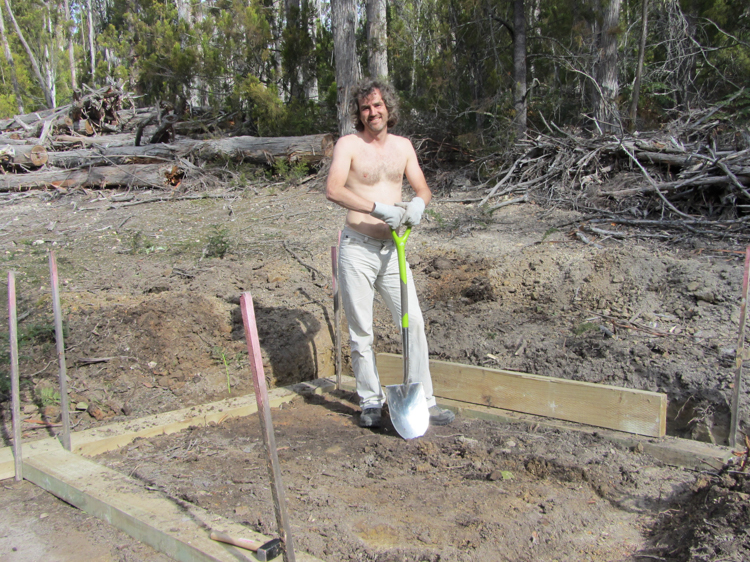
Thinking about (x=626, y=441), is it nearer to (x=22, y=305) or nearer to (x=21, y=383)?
(x=21, y=383)

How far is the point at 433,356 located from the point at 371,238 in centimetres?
122

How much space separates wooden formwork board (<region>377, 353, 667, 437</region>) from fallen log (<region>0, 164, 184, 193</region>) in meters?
6.78

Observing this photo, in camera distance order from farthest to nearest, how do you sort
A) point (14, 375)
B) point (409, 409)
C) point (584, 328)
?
point (584, 328) → point (409, 409) → point (14, 375)

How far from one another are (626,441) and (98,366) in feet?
10.7

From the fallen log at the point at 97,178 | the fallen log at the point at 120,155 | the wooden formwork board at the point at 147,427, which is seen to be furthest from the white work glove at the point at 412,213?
the fallen log at the point at 120,155

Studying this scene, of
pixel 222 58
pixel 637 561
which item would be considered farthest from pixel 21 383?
pixel 222 58

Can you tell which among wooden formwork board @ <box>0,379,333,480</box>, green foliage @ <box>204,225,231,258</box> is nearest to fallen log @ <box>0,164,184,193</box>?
green foliage @ <box>204,225,231,258</box>

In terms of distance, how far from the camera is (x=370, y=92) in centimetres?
329

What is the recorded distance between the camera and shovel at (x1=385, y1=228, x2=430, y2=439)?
10.4 feet

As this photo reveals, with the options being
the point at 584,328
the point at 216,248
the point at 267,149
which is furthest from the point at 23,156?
the point at 584,328

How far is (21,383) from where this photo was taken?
3.47m

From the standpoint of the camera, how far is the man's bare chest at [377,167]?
10.9ft

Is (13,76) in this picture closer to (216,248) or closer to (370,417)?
(216,248)

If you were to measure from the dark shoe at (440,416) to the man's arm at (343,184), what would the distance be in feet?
4.11
